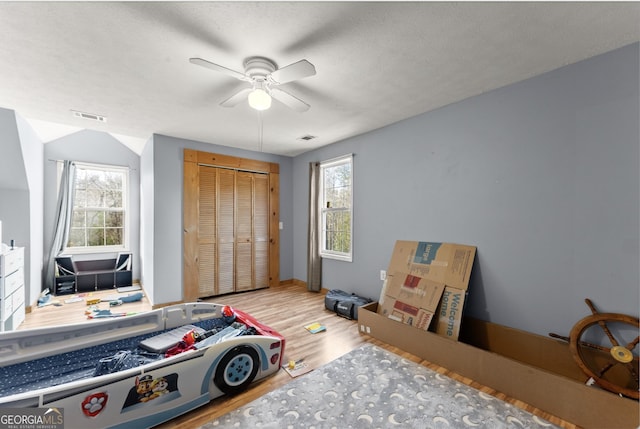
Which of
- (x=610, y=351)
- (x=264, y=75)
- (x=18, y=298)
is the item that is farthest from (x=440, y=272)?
(x=18, y=298)

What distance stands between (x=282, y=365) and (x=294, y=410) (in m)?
0.55

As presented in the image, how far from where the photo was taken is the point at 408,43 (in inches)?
70.4

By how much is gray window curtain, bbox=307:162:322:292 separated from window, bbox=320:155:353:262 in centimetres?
8

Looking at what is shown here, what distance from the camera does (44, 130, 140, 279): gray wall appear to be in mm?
4430

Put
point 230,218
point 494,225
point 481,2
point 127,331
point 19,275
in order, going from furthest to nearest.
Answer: point 230,218 < point 19,275 < point 494,225 < point 127,331 < point 481,2

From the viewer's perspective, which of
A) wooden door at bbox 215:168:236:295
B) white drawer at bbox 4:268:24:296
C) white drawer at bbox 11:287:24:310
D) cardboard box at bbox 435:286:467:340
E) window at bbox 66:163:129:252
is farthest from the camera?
window at bbox 66:163:129:252

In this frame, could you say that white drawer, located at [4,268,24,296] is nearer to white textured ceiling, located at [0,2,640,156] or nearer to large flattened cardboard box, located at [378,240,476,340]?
white textured ceiling, located at [0,2,640,156]

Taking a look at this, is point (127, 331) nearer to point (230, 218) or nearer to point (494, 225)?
point (230, 218)

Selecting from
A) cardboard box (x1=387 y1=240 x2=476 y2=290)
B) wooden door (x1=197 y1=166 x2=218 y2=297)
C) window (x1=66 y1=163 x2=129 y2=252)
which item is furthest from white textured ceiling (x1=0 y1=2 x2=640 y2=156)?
window (x1=66 y1=163 x2=129 y2=252)

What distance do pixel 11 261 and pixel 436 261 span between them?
14.5ft

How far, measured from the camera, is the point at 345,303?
3410 mm

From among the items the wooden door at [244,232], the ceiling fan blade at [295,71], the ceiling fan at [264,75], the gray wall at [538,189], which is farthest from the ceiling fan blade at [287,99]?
the wooden door at [244,232]

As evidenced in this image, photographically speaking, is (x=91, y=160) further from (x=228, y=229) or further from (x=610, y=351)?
(x=610, y=351)

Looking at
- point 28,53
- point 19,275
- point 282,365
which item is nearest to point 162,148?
point 28,53
